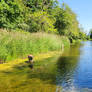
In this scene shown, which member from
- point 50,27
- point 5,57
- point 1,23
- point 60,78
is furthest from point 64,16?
point 60,78

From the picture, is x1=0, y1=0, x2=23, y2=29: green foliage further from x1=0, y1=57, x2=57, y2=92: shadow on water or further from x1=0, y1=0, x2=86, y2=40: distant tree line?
x1=0, y1=57, x2=57, y2=92: shadow on water

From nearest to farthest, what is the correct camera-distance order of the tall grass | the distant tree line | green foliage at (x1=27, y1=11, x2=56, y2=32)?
the tall grass → the distant tree line → green foliage at (x1=27, y1=11, x2=56, y2=32)

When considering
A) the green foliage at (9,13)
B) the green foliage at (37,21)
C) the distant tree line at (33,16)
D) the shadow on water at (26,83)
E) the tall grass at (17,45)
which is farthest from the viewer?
the green foliage at (37,21)

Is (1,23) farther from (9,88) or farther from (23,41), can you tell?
(9,88)

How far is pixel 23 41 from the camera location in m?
11.2

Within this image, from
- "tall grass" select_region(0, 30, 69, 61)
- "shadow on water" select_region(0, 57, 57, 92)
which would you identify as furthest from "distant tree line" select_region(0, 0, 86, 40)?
"shadow on water" select_region(0, 57, 57, 92)

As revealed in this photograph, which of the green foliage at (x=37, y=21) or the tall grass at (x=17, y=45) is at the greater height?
the green foliage at (x=37, y=21)

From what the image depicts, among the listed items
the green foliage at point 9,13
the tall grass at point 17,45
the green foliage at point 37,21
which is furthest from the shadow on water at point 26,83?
the green foliage at point 37,21

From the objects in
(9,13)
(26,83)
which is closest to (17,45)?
(26,83)

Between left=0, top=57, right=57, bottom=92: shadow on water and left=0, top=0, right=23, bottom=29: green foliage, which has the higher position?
left=0, top=0, right=23, bottom=29: green foliage


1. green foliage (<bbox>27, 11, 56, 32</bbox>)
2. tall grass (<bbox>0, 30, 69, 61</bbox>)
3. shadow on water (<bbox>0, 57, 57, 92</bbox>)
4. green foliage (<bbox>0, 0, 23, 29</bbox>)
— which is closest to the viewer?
shadow on water (<bbox>0, 57, 57, 92</bbox>)

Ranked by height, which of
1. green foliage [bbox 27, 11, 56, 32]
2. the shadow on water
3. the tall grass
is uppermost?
green foliage [bbox 27, 11, 56, 32]

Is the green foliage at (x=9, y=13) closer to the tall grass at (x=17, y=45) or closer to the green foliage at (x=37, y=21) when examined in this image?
the green foliage at (x=37, y=21)

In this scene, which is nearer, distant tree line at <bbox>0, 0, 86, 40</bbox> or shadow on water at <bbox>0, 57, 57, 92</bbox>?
shadow on water at <bbox>0, 57, 57, 92</bbox>
